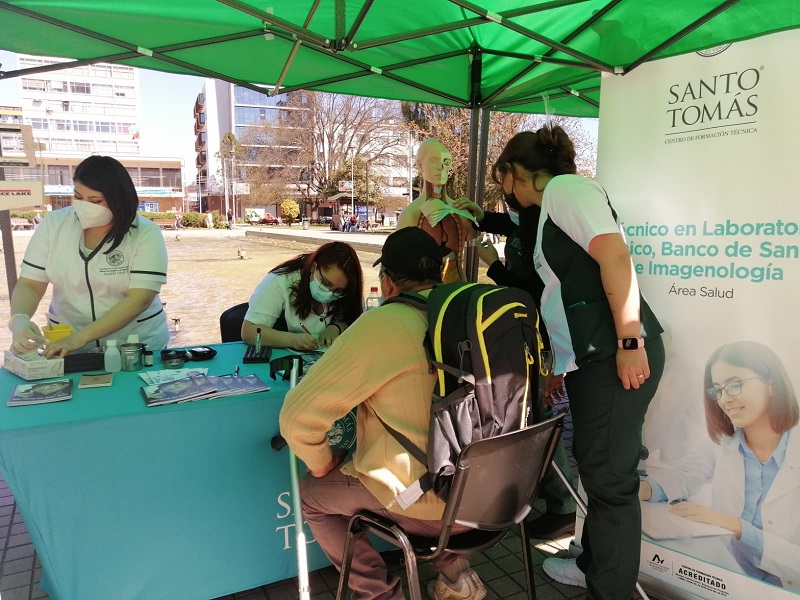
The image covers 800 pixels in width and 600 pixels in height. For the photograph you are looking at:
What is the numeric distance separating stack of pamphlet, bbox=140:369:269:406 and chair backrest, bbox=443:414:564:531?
870mm

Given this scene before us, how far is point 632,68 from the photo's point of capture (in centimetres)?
204

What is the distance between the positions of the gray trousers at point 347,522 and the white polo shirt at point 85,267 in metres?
1.28

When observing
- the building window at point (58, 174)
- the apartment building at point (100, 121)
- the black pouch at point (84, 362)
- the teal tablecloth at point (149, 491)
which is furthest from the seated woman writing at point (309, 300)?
the apartment building at point (100, 121)

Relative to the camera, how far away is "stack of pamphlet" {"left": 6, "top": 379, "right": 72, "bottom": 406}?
1.76 m

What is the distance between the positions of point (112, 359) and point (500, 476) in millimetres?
1558

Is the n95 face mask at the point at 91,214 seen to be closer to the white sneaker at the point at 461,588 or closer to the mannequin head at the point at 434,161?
the mannequin head at the point at 434,161

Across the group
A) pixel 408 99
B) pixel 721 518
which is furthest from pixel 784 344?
pixel 408 99

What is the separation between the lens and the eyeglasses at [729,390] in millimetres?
1875

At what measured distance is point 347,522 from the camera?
1699 millimetres

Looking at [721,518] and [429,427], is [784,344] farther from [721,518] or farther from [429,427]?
[429,427]

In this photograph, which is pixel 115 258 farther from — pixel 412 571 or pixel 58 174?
pixel 58 174

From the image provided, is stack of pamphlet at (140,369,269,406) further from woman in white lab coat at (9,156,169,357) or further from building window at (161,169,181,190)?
building window at (161,169,181,190)

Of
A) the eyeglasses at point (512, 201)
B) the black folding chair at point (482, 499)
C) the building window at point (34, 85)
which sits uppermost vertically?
the building window at point (34, 85)

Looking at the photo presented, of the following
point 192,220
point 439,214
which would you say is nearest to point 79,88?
point 192,220
